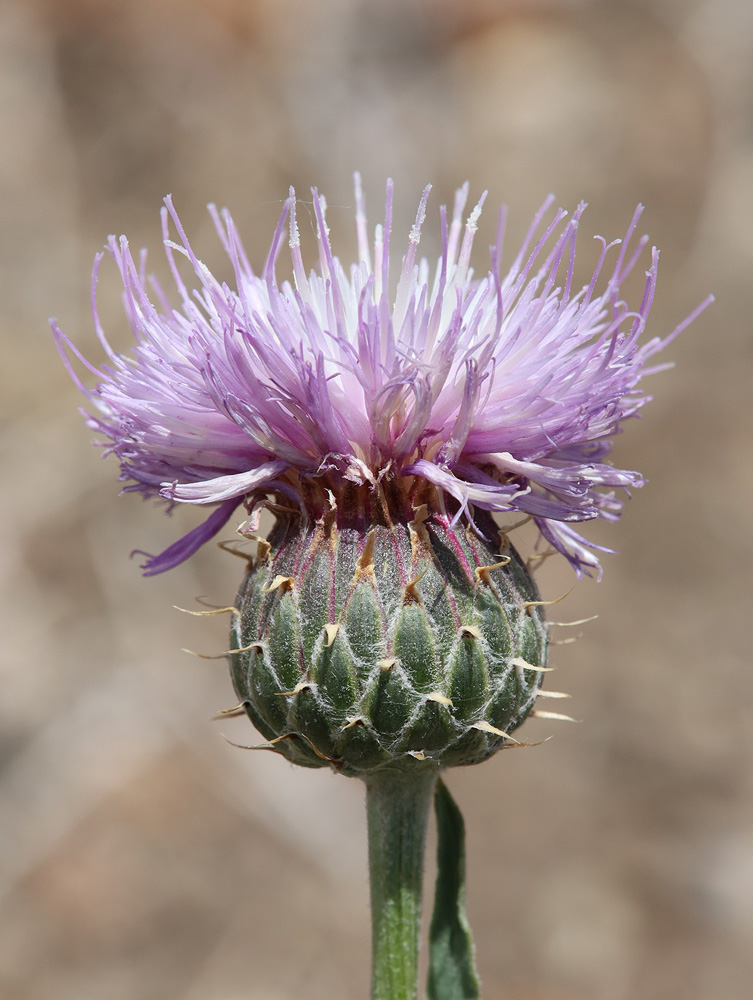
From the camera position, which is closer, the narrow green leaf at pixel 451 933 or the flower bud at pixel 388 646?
the flower bud at pixel 388 646

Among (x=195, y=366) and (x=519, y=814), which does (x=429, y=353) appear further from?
(x=519, y=814)

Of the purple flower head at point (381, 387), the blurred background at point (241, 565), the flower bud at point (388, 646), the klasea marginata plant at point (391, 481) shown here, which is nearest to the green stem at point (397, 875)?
the klasea marginata plant at point (391, 481)

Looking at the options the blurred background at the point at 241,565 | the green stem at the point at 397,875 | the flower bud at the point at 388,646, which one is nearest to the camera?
the flower bud at the point at 388,646

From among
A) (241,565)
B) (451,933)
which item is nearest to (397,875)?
(451,933)

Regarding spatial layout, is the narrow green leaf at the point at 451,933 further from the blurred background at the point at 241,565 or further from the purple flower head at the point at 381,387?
the blurred background at the point at 241,565

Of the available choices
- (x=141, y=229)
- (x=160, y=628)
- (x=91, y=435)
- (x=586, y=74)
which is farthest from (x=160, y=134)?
(x=160, y=628)

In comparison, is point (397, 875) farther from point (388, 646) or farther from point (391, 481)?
point (391, 481)

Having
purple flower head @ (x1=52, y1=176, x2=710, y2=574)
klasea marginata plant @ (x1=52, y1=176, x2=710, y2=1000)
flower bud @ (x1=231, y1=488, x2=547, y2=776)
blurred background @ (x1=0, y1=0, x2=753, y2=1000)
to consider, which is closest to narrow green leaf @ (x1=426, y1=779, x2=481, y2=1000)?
klasea marginata plant @ (x1=52, y1=176, x2=710, y2=1000)

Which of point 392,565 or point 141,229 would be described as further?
point 141,229
